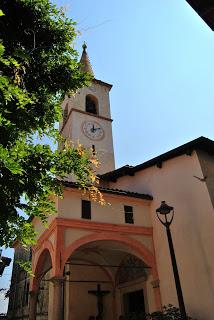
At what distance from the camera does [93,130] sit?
2259 cm

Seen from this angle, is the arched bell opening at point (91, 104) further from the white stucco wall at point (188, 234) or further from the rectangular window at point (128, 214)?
the rectangular window at point (128, 214)

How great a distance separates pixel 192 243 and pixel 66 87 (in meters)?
8.15

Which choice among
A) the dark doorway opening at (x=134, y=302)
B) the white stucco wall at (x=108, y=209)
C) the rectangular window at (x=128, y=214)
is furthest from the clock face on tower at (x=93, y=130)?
the dark doorway opening at (x=134, y=302)

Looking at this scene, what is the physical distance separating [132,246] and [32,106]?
8197 millimetres

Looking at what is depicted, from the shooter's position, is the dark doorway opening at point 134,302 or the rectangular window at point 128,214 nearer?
the rectangular window at point 128,214

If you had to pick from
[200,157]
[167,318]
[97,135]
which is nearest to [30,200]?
[167,318]

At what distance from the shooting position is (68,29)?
20.5 feet

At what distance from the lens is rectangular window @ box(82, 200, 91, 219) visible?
37.6 ft

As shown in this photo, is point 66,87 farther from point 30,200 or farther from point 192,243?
point 192,243

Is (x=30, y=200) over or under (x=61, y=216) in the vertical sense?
under

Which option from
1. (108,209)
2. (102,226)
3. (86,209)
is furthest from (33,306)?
(108,209)

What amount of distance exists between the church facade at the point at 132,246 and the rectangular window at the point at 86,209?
41 mm

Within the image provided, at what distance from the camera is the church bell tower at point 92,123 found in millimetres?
21500

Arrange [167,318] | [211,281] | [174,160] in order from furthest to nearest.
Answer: [174,160] → [211,281] → [167,318]
